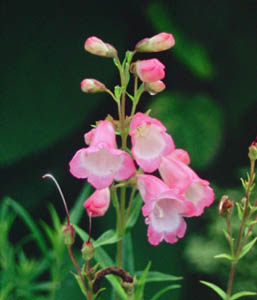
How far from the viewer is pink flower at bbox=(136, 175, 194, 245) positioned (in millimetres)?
918

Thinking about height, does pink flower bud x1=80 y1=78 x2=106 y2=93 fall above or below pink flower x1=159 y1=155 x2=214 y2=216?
above

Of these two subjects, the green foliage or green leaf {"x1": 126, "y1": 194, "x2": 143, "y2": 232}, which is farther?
the green foliage

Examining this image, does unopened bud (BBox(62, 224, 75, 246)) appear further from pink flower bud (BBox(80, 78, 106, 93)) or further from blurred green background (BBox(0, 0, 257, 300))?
blurred green background (BBox(0, 0, 257, 300))

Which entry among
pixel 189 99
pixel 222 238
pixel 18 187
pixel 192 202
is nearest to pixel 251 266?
pixel 222 238

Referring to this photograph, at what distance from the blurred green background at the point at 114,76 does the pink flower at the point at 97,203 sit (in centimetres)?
106

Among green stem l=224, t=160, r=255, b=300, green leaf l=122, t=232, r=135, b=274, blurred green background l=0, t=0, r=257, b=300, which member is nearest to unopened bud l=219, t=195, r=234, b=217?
green stem l=224, t=160, r=255, b=300

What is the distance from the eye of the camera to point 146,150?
3.06 ft

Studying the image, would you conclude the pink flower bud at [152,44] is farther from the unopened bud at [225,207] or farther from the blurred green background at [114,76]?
the blurred green background at [114,76]

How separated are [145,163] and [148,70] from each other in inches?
4.9

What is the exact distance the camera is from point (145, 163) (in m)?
0.90

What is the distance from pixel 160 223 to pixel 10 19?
1292 mm

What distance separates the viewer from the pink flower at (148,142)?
892mm

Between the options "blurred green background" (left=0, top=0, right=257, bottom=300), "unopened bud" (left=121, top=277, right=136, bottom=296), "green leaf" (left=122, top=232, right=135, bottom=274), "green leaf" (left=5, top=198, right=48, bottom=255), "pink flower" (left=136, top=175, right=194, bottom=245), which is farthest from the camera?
"blurred green background" (left=0, top=0, right=257, bottom=300)

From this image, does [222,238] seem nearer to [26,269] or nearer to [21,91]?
[26,269]
